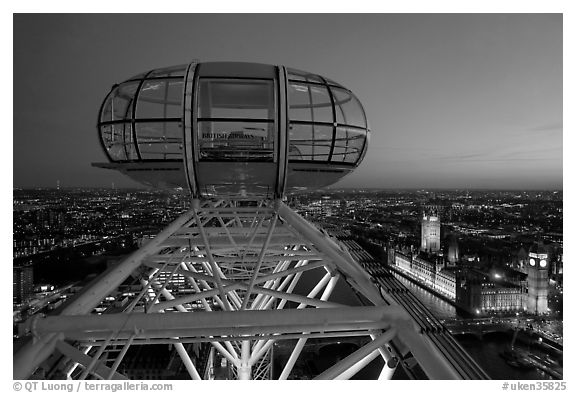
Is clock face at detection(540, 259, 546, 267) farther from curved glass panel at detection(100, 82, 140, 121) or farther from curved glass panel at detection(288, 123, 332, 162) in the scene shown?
curved glass panel at detection(100, 82, 140, 121)

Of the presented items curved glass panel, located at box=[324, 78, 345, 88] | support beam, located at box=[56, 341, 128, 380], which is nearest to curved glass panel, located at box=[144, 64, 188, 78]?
curved glass panel, located at box=[324, 78, 345, 88]

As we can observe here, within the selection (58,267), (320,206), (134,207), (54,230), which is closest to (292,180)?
(134,207)

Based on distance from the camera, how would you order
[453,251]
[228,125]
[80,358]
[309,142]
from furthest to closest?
1. [453,251]
2. [309,142]
3. [228,125]
4. [80,358]

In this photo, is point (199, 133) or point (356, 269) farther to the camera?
point (199, 133)

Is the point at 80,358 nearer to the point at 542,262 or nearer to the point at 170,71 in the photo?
the point at 170,71

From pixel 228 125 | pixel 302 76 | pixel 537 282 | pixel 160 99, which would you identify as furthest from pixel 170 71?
pixel 537 282

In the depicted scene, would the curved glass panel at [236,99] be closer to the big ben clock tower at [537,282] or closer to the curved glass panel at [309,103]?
the curved glass panel at [309,103]
